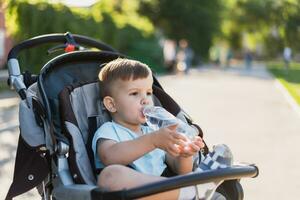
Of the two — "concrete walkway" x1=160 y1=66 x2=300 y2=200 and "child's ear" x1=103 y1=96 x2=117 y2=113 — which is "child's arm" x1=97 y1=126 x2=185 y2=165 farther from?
"concrete walkway" x1=160 y1=66 x2=300 y2=200

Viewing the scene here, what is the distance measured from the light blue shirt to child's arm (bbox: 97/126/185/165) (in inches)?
2.6

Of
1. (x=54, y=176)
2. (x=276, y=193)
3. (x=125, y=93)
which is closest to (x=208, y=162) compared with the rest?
(x=125, y=93)

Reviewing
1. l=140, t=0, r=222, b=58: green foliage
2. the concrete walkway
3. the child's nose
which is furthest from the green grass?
the child's nose

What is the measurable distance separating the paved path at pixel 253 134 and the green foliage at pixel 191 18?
28489 millimetres

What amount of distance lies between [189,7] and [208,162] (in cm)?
4449

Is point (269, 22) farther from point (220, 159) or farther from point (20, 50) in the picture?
point (220, 159)

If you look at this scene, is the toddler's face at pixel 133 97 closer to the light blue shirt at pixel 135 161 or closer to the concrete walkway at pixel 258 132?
the light blue shirt at pixel 135 161

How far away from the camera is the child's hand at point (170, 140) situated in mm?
3406

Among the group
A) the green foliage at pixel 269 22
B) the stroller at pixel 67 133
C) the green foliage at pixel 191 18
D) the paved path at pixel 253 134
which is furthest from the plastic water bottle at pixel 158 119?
the green foliage at pixel 269 22

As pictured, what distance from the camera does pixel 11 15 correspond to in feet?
65.5

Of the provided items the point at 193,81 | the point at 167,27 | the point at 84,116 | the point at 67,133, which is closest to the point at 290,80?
the point at 193,81

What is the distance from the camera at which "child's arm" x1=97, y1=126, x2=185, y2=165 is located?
3426mm

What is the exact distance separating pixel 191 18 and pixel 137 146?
44.5 metres

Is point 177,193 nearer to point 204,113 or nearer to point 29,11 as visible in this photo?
point 204,113
